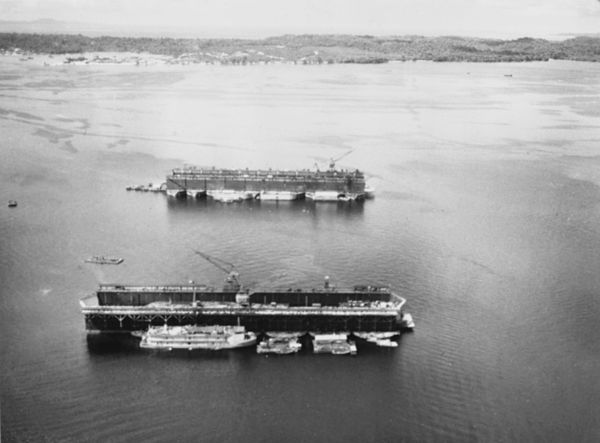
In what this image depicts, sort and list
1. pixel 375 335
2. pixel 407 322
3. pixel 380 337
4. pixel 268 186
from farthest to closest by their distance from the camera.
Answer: pixel 268 186 → pixel 407 322 → pixel 375 335 → pixel 380 337

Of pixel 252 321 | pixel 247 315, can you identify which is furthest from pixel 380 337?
pixel 247 315

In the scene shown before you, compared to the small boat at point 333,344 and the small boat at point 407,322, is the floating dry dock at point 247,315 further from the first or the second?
the small boat at point 333,344

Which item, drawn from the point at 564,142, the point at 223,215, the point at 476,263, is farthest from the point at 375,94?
the point at 476,263

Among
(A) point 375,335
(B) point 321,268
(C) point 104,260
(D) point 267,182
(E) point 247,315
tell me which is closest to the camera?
(A) point 375,335

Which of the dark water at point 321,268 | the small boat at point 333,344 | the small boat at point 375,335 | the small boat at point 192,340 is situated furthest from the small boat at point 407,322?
the small boat at point 192,340

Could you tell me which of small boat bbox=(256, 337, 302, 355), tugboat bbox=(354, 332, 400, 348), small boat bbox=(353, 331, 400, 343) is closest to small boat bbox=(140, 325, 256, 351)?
small boat bbox=(256, 337, 302, 355)

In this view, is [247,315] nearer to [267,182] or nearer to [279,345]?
[279,345]
